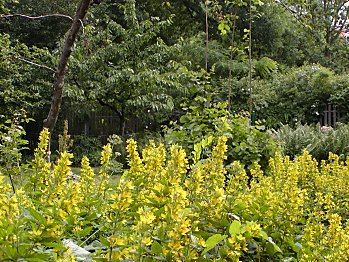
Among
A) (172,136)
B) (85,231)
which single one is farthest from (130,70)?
(85,231)

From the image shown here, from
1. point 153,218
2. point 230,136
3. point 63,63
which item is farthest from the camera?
point 230,136

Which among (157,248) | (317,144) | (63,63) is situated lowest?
(317,144)

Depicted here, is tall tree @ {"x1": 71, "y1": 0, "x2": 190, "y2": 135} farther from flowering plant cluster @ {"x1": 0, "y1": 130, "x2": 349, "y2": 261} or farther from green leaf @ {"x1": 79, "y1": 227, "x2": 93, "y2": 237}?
green leaf @ {"x1": 79, "y1": 227, "x2": 93, "y2": 237}

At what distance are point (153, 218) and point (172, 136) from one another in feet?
10.5

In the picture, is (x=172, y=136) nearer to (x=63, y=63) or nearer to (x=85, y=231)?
(x=63, y=63)

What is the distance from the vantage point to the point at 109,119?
11742mm

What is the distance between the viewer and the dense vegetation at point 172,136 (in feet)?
4.00

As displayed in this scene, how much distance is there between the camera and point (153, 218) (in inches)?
44.4

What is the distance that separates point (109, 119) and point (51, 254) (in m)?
10.8

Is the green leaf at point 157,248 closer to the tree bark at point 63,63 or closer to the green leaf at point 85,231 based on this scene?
the green leaf at point 85,231

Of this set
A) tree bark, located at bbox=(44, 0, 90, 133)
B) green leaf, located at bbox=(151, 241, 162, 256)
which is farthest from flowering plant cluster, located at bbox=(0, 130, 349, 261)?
tree bark, located at bbox=(44, 0, 90, 133)

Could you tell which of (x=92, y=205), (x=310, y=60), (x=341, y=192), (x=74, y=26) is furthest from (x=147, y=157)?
(x=310, y=60)

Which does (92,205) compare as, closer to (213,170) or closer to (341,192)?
(213,170)

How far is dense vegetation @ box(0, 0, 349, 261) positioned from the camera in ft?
4.00
